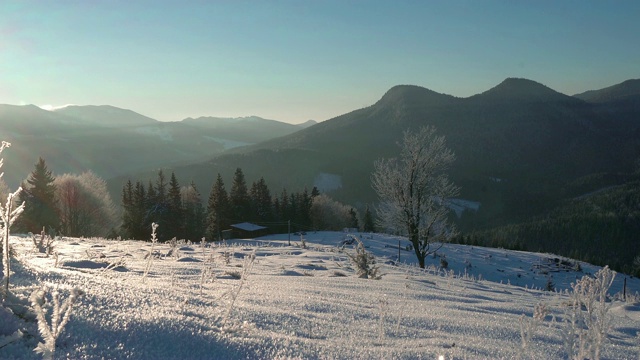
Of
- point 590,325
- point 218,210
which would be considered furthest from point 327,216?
point 590,325

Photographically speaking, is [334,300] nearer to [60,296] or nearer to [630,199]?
[60,296]

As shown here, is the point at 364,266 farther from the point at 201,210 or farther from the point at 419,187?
the point at 201,210

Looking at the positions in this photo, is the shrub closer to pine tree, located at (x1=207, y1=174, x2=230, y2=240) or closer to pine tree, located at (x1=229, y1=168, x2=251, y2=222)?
pine tree, located at (x1=207, y1=174, x2=230, y2=240)

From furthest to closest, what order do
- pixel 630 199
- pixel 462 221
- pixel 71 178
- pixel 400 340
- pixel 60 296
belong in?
pixel 462 221
pixel 630 199
pixel 71 178
pixel 400 340
pixel 60 296

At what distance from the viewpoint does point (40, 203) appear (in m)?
38.2

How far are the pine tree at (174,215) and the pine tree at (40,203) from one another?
1048cm

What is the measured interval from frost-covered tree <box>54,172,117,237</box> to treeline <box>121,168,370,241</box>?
7.22 feet

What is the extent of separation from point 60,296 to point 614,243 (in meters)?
135

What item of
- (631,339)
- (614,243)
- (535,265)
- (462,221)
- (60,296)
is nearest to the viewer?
(60,296)

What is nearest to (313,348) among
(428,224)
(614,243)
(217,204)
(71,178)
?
(428,224)

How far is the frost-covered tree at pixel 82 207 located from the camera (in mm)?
42906

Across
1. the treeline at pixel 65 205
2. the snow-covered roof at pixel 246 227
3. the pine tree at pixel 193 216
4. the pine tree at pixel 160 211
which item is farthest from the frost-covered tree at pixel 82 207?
the snow-covered roof at pixel 246 227

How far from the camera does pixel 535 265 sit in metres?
28.3

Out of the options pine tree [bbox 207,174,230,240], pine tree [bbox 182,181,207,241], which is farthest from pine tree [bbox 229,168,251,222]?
pine tree [bbox 182,181,207,241]
